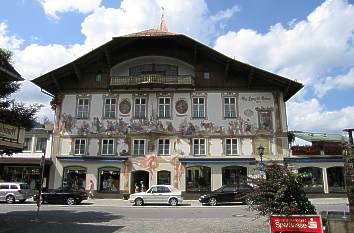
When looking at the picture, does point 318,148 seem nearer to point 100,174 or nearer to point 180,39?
point 180,39

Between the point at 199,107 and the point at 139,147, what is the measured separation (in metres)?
6.49

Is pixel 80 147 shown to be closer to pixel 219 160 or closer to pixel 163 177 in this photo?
pixel 163 177

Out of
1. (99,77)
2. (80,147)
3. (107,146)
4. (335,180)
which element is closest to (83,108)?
(99,77)

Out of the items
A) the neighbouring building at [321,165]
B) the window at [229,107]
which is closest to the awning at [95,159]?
the window at [229,107]

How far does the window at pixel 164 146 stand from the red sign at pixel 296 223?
78.2 ft

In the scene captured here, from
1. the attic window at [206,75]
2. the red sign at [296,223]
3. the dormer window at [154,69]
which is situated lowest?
the red sign at [296,223]

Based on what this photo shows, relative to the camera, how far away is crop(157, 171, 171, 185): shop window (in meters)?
33.0

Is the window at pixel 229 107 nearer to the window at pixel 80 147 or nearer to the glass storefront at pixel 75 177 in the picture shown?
the window at pixel 80 147

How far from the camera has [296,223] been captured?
942 cm

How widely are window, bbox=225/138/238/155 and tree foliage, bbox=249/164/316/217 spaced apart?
22859 millimetres

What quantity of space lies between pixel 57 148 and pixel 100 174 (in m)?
4.67

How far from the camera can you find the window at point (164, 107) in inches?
1344

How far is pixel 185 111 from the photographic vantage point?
112ft

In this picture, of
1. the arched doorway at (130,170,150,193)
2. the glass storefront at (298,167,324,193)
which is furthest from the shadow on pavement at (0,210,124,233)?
the glass storefront at (298,167,324,193)
